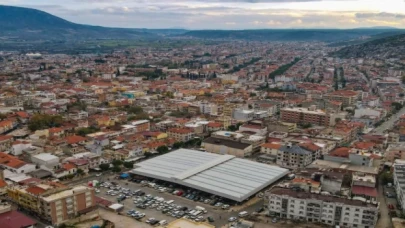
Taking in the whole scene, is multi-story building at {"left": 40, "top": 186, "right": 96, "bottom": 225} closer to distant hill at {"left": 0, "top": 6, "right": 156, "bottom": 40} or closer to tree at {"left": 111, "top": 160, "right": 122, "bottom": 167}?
tree at {"left": 111, "top": 160, "right": 122, "bottom": 167}

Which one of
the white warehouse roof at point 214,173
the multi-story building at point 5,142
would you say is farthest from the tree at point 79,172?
the multi-story building at point 5,142

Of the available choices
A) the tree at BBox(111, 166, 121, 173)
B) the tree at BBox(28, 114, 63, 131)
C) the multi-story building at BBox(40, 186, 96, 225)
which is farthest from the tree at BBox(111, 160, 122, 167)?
the tree at BBox(28, 114, 63, 131)

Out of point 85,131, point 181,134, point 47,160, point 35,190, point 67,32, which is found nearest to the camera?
point 35,190

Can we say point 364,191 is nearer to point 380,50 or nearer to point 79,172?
point 79,172

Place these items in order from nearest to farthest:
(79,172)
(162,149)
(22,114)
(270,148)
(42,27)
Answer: (79,172)
(270,148)
(162,149)
(22,114)
(42,27)

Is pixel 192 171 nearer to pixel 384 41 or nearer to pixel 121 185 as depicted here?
pixel 121 185

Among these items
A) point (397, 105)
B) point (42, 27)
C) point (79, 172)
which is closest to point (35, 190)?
point (79, 172)

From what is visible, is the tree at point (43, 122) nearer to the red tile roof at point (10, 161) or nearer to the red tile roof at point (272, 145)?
the red tile roof at point (10, 161)
